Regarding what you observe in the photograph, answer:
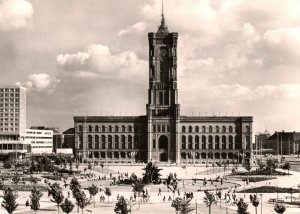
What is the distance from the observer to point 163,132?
552 feet

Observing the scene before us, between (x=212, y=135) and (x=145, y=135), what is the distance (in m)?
21.7

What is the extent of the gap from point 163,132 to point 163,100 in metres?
10.8

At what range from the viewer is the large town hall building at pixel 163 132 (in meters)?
168

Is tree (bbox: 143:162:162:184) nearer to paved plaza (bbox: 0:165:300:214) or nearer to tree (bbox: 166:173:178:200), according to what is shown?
paved plaza (bbox: 0:165:300:214)

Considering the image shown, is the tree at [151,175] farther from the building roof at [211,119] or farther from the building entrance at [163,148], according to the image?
the building roof at [211,119]

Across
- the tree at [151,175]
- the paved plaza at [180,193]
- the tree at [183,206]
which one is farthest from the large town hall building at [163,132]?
the tree at [183,206]

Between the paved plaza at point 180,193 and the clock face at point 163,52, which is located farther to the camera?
the clock face at point 163,52

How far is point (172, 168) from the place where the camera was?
13875cm

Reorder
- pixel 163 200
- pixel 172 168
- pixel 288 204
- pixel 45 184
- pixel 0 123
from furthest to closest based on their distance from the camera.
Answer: pixel 0 123
pixel 172 168
pixel 45 184
pixel 163 200
pixel 288 204

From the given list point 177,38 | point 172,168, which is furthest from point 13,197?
point 177,38

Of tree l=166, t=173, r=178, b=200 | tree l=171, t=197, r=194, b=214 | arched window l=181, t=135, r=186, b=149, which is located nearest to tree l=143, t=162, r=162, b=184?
tree l=166, t=173, r=178, b=200

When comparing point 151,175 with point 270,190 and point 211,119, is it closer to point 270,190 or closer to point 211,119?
point 270,190

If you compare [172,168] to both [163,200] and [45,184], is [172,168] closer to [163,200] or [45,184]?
[45,184]

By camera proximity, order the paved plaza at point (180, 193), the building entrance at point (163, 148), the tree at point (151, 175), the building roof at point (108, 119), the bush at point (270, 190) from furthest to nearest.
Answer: the building roof at point (108, 119) < the building entrance at point (163, 148) < the tree at point (151, 175) < the bush at point (270, 190) < the paved plaza at point (180, 193)
